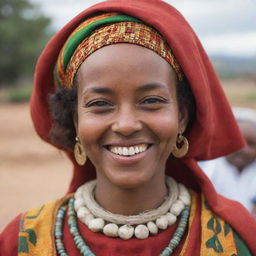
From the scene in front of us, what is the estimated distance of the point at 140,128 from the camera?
1.88m

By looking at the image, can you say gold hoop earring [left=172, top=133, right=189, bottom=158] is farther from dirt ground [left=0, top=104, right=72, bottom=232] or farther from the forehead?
dirt ground [left=0, top=104, right=72, bottom=232]

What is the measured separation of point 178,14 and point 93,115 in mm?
635

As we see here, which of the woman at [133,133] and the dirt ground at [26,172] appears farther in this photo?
the dirt ground at [26,172]

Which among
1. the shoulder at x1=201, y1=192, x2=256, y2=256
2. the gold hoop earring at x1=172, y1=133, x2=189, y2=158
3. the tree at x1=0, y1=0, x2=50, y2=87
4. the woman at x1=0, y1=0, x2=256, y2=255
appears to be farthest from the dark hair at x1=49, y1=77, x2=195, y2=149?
the tree at x1=0, y1=0, x2=50, y2=87

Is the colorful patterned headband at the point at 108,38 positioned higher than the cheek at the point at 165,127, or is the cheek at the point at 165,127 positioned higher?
the colorful patterned headband at the point at 108,38

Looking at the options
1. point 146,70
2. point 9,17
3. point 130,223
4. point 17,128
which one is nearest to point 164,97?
point 146,70

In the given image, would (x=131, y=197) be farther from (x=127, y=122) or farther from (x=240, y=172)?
(x=240, y=172)

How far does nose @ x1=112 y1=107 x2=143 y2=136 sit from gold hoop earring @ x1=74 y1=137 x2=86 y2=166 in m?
0.35

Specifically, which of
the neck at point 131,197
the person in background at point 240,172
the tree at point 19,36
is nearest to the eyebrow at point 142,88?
the neck at point 131,197

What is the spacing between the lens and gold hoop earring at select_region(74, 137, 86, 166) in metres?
2.18

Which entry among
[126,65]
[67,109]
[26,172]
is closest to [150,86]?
[126,65]

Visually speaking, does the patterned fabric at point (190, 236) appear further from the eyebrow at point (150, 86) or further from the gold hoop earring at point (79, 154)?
the eyebrow at point (150, 86)

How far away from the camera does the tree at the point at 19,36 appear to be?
25344 millimetres

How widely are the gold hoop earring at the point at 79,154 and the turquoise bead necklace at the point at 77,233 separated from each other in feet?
0.74
